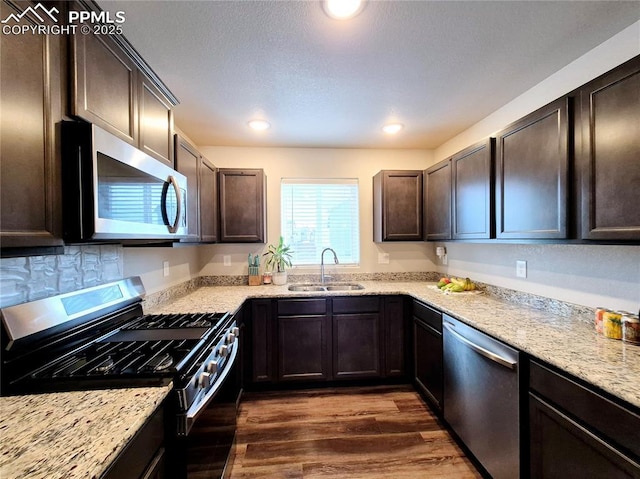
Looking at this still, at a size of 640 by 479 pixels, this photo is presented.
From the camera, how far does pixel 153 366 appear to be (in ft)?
3.44

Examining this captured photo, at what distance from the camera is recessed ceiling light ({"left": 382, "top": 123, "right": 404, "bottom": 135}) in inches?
102

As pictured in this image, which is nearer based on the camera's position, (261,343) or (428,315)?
(428,315)

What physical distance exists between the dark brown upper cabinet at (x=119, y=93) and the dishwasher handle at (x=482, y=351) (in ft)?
6.83

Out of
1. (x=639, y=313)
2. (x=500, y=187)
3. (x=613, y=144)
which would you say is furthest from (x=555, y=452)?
(x=500, y=187)

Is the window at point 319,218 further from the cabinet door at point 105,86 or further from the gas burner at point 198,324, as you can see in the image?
the cabinet door at point 105,86

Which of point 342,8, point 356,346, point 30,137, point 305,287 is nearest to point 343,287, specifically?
point 305,287

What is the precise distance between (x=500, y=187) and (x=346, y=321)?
166 centimetres

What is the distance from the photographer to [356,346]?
262 cm

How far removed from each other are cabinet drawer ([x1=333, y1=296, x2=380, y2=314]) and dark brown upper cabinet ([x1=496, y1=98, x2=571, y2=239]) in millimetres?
1203

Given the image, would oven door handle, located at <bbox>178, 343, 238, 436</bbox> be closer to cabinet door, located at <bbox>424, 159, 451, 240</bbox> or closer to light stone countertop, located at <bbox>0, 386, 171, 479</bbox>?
light stone countertop, located at <bbox>0, 386, 171, 479</bbox>

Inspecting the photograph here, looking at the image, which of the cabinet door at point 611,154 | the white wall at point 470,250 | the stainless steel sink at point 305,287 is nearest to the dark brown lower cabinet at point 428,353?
the white wall at point 470,250

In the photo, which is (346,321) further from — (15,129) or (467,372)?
(15,129)

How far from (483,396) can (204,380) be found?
1520 millimetres

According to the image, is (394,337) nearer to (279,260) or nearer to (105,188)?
(279,260)
